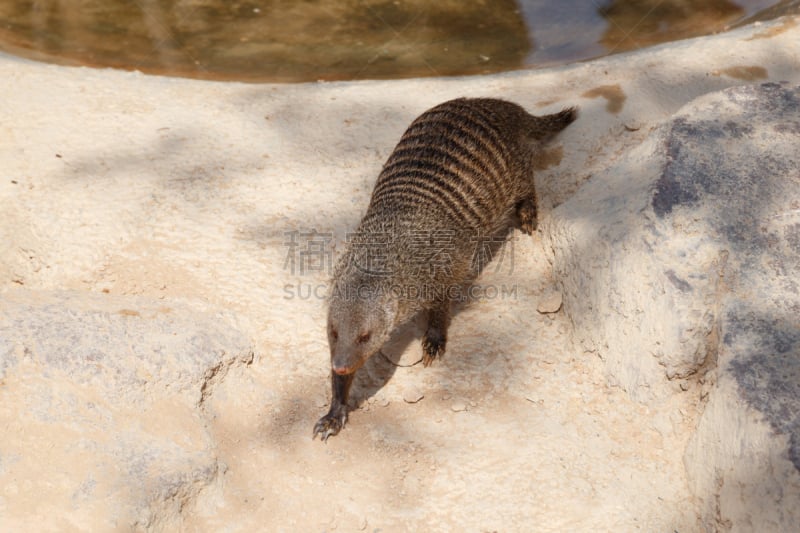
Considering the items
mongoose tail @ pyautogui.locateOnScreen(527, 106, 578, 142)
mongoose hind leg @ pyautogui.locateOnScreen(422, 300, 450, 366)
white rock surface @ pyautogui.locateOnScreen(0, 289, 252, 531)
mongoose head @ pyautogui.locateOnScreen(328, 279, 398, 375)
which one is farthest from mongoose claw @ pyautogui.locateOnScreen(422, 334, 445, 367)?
mongoose tail @ pyautogui.locateOnScreen(527, 106, 578, 142)

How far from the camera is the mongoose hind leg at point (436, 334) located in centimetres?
306

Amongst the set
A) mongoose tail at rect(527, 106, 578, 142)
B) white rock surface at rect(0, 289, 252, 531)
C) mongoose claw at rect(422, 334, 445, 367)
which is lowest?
mongoose claw at rect(422, 334, 445, 367)

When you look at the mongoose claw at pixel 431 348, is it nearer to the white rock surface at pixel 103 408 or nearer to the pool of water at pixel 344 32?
the white rock surface at pixel 103 408

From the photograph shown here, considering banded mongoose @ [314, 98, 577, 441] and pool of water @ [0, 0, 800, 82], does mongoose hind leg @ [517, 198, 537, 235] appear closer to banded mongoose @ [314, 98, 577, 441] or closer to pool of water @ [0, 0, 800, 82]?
banded mongoose @ [314, 98, 577, 441]

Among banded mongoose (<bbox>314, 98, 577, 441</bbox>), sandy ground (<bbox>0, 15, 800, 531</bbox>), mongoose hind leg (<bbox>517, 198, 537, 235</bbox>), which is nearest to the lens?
sandy ground (<bbox>0, 15, 800, 531</bbox>)

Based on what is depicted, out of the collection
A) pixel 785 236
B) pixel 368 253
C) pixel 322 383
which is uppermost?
pixel 785 236

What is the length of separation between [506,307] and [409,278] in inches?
23.7

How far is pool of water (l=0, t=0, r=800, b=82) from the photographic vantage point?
5.06 meters

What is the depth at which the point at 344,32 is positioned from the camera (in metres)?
5.44

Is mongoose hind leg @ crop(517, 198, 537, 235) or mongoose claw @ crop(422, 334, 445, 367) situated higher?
mongoose hind leg @ crop(517, 198, 537, 235)

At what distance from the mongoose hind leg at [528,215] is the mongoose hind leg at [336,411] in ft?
4.43

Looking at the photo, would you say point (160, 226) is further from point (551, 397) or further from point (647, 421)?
point (647, 421)

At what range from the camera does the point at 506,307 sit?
10.7ft

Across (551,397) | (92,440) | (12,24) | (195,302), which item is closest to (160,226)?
(195,302)
